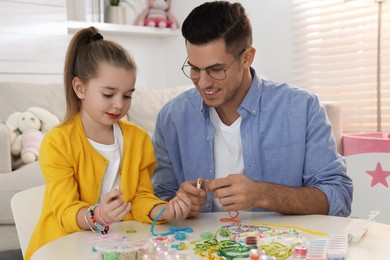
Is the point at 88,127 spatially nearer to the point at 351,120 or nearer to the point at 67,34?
the point at 351,120

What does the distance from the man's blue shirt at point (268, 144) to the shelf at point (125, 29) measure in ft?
8.42

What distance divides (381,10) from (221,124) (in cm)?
168

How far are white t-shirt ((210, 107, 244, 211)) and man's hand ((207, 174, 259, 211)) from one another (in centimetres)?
37

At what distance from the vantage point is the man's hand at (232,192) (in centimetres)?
136

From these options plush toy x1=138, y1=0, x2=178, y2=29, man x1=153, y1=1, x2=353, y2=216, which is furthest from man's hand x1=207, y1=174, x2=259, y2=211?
plush toy x1=138, y1=0, x2=178, y2=29

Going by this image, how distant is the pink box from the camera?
2.76 meters

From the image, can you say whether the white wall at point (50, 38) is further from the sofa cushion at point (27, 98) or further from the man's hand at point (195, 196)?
the man's hand at point (195, 196)

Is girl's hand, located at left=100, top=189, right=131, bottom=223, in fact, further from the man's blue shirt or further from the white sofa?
the white sofa

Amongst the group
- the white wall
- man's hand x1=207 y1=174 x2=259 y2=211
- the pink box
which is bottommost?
the pink box

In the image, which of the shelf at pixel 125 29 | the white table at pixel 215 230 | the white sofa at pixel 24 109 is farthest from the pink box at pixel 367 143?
the shelf at pixel 125 29

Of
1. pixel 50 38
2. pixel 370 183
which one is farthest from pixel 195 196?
pixel 50 38

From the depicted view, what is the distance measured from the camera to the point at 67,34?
423 centimetres

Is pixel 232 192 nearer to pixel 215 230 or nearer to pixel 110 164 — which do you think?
pixel 215 230

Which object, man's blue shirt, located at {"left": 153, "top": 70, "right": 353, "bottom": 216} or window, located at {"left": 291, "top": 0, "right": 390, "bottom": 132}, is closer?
man's blue shirt, located at {"left": 153, "top": 70, "right": 353, "bottom": 216}
